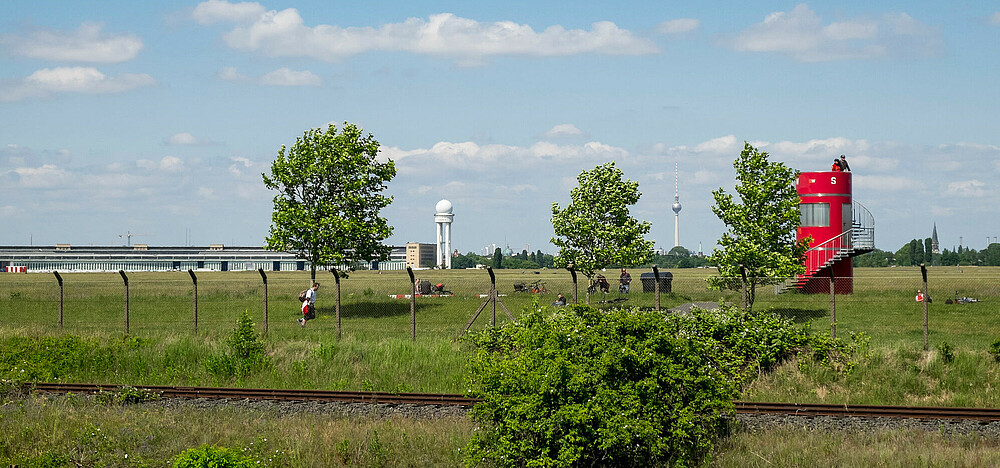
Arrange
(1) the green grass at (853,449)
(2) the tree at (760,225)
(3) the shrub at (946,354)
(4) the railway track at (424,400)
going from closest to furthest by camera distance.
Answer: (1) the green grass at (853,449) → (4) the railway track at (424,400) → (3) the shrub at (946,354) → (2) the tree at (760,225)

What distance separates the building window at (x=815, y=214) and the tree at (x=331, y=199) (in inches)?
751

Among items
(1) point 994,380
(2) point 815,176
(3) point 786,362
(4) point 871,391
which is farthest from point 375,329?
(2) point 815,176

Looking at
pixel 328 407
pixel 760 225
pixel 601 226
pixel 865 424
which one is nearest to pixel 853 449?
pixel 865 424

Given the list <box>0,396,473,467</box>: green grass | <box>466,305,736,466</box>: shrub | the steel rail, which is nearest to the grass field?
<box>0,396,473,467</box>: green grass

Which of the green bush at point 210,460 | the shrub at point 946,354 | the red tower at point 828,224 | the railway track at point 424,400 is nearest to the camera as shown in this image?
the green bush at point 210,460

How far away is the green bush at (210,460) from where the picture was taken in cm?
1012

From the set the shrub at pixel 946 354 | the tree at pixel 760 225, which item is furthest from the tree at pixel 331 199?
the shrub at pixel 946 354

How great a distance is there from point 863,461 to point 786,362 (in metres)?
6.79

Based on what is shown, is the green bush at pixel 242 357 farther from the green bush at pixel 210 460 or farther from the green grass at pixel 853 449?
the green grass at pixel 853 449

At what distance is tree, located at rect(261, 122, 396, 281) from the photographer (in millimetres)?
38062

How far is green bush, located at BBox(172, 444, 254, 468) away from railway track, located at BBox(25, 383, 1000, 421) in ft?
17.4

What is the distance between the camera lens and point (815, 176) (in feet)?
132

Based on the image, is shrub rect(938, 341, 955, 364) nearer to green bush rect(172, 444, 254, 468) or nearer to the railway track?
the railway track

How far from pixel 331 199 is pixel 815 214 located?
22.2 meters
